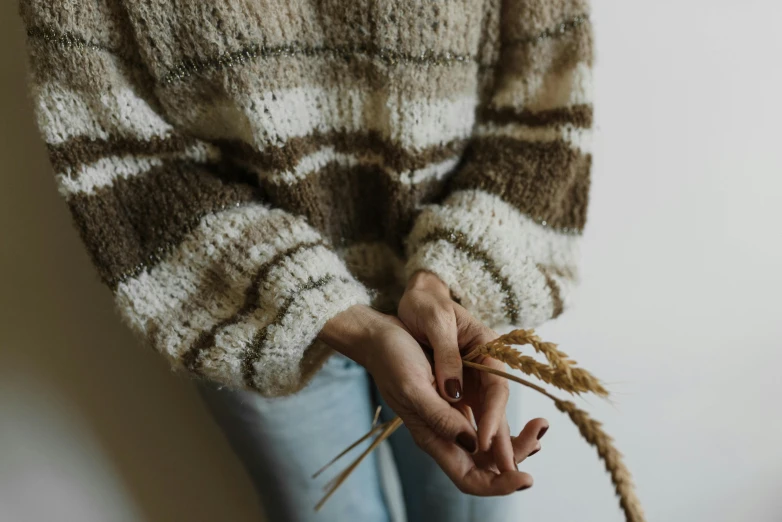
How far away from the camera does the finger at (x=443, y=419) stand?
12.9 inches

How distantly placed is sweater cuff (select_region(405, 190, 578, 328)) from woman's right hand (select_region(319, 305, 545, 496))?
9 centimetres

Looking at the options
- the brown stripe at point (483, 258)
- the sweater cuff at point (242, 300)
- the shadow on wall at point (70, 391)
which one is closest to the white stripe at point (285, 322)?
the sweater cuff at point (242, 300)

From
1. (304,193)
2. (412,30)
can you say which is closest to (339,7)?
(412,30)

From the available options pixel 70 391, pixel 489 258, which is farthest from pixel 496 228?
pixel 70 391

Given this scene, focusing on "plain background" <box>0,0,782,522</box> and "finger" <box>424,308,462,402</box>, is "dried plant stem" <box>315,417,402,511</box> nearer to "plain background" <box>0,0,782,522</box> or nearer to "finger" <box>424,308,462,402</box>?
"finger" <box>424,308,462,402</box>

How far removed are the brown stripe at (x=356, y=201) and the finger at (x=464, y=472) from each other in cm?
24

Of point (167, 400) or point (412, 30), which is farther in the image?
point (167, 400)

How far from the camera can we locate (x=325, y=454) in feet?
1.90

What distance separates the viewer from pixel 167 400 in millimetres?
722

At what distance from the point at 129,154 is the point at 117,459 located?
1.62 feet

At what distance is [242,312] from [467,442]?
0.22m

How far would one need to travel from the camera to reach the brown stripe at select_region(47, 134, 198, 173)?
42 centimetres

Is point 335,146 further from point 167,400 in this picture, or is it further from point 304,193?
point 167,400

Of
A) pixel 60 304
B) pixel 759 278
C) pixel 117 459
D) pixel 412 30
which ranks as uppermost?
pixel 412 30
